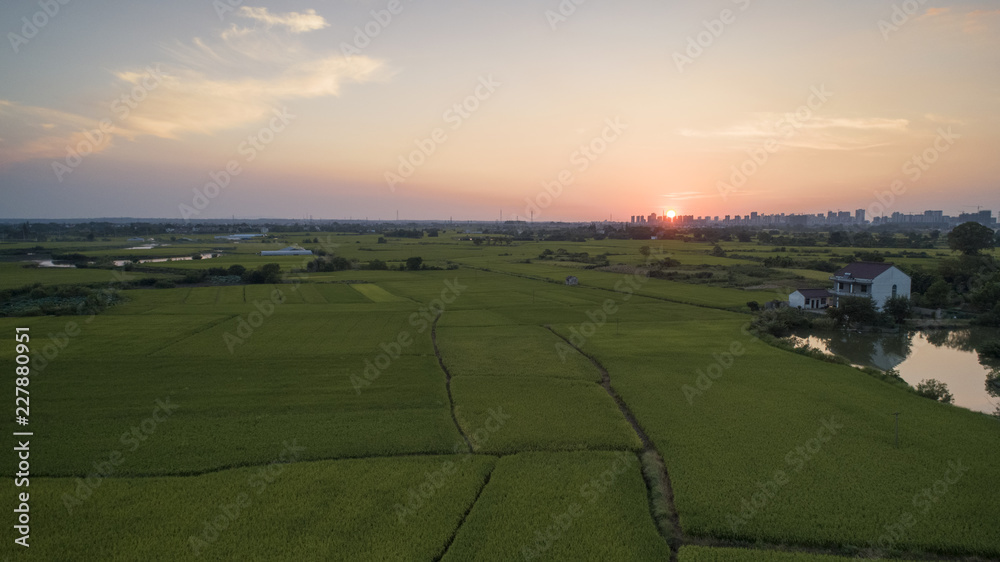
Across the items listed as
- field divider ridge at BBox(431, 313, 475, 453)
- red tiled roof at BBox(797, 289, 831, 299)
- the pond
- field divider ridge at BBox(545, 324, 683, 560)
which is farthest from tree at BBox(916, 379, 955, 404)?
Answer: red tiled roof at BBox(797, 289, 831, 299)

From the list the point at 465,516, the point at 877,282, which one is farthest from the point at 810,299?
the point at 465,516

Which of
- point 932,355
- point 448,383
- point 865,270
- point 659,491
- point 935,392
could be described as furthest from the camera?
point 865,270

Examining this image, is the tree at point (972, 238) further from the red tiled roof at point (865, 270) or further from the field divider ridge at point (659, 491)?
the field divider ridge at point (659, 491)

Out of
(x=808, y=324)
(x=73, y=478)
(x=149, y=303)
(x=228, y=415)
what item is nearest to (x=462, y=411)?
(x=228, y=415)

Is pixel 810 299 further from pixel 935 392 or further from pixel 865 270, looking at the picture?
pixel 935 392

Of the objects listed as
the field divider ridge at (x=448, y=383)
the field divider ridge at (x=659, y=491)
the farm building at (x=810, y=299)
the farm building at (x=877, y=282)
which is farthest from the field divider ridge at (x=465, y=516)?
the farm building at (x=877, y=282)

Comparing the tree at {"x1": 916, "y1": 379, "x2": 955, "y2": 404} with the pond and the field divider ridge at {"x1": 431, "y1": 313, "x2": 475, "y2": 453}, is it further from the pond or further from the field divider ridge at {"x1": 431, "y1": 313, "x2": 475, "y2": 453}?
the field divider ridge at {"x1": 431, "y1": 313, "x2": 475, "y2": 453}

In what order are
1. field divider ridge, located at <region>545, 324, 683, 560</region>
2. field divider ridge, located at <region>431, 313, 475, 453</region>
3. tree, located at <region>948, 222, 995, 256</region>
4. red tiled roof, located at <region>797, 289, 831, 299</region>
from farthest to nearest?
1. tree, located at <region>948, 222, 995, 256</region>
2. red tiled roof, located at <region>797, 289, 831, 299</region>
3. field divider ridge, located at <region>431, 313, 475, 453</region>
4. field divider ridge, located at <region>545, 324, 683, 560</region>

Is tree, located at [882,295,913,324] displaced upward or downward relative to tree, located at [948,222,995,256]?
downward
